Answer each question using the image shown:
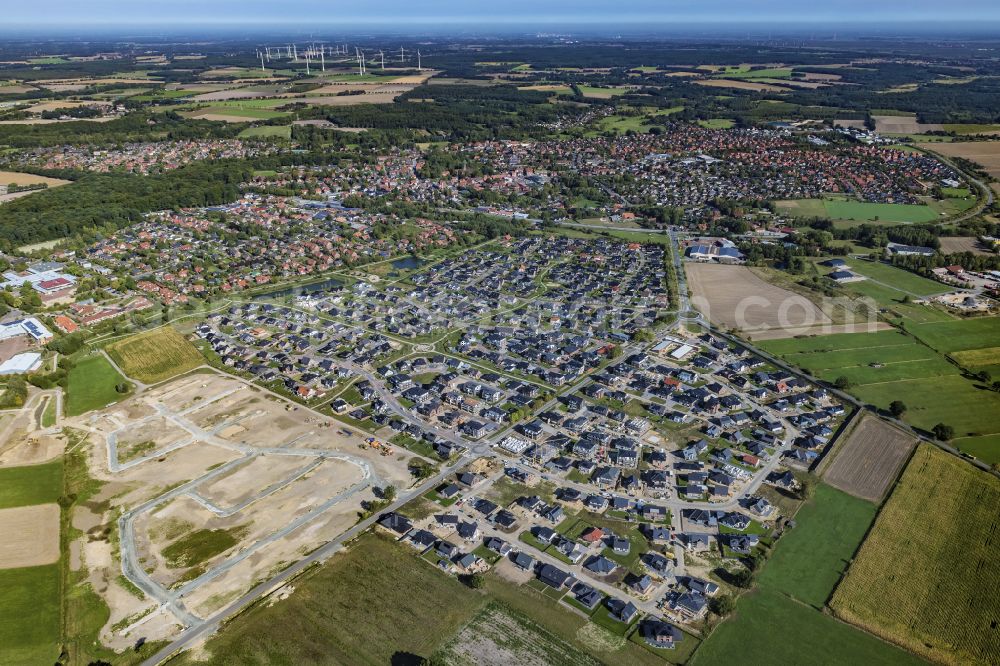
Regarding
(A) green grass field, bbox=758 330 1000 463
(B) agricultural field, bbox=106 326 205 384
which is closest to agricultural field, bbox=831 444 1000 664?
(A) green grass field, bbox=758 330 1000 463

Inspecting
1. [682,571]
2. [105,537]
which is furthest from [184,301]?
[682,571]

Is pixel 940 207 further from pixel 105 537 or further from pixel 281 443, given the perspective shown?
pixel 105 537

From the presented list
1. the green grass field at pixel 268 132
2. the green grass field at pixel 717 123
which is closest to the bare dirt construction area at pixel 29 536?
the green grass field at pixel 268 132

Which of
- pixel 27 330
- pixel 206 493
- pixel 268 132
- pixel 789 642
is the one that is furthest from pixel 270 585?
pixel 268 132

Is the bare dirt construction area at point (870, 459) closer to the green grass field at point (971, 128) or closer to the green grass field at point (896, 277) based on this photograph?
the green grass field at point (896, 277)

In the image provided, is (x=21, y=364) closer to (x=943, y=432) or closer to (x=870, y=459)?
(x=870, y=459)
